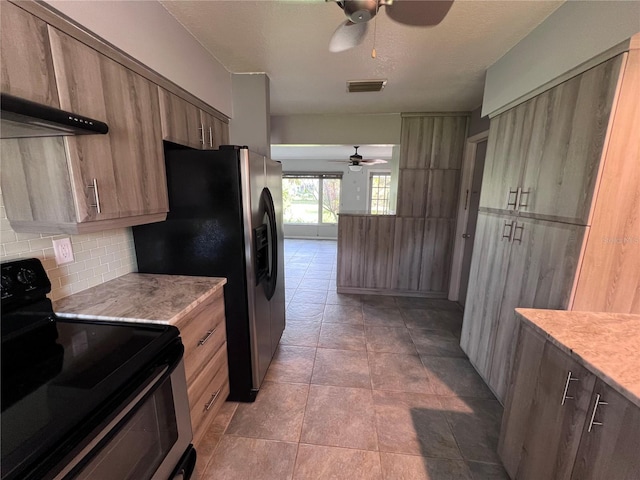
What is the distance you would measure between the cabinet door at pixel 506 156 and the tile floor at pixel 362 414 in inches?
56.3

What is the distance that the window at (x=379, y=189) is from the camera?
24.7 feet

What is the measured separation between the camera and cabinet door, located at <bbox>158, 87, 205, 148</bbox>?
1601 mm

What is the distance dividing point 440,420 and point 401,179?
2.75 m

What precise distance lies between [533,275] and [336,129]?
9.32ft

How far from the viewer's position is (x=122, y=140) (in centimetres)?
129

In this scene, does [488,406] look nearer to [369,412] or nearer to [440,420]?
[440,420]

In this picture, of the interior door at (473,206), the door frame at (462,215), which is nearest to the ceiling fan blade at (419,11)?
the door frame at (462,215)

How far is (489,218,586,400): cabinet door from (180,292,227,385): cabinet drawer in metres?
1.69

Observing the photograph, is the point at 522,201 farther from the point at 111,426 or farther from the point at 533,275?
the point at 111,426

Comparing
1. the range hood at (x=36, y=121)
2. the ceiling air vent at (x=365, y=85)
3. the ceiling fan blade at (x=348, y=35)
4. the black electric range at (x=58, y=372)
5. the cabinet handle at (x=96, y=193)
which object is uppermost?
the ceiling air vent at (x=365, y=85)

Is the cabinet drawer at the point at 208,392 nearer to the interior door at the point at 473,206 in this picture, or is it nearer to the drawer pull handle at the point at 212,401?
the drawer pull handle at the point at 212,401

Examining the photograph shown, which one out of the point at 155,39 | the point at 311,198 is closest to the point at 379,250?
the point at 155,39

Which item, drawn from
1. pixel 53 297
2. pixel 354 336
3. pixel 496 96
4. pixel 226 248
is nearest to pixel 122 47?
pixel 226 248

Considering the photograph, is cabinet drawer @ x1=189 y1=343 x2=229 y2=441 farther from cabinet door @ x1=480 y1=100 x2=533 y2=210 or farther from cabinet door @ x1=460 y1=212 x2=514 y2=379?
cabinet door @ x1=480 y1=100 x2=533 y2=210
